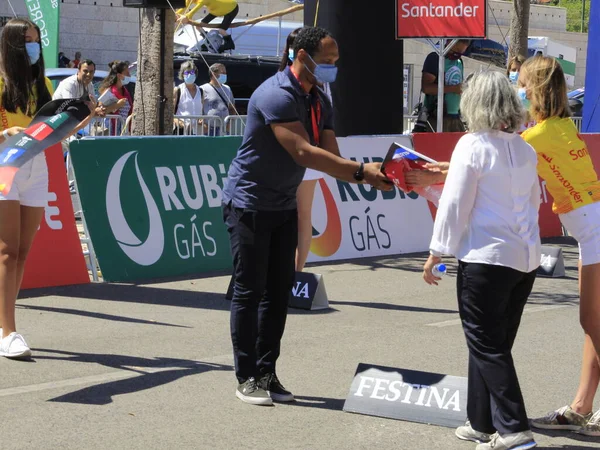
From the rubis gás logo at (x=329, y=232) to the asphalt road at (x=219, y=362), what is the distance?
1.93 feet

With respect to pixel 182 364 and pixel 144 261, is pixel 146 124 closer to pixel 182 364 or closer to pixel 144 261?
pixel 144 261

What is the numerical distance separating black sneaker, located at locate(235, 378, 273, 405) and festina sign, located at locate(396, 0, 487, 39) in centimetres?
775

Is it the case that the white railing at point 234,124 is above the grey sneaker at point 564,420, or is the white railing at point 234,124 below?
above

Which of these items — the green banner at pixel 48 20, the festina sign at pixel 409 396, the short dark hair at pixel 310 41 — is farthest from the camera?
the green banner at pixel 48 20

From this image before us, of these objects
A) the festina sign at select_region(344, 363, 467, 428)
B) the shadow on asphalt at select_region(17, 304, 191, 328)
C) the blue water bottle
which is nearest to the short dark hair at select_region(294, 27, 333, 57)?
the blue water bottle

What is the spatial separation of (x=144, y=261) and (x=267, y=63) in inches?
553

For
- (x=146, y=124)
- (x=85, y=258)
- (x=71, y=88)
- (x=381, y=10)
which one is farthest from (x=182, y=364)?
(x=71, y=88)

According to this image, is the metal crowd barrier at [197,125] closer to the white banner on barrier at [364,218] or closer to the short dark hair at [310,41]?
the white banner on barrier at [364,218]

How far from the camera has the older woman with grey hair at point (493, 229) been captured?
4773mm

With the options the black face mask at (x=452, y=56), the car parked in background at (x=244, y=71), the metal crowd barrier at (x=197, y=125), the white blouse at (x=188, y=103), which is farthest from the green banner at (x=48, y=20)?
the black face mask at (x=452, y=56)

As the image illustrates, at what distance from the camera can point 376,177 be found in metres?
5.47

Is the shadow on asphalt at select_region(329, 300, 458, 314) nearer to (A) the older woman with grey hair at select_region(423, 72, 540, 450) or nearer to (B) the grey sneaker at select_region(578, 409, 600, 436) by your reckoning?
(B) the grey sneaker at select_region(578, 409, 600, 436)

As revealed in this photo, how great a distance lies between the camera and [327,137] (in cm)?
592

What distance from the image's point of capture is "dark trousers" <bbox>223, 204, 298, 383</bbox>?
5680mm
